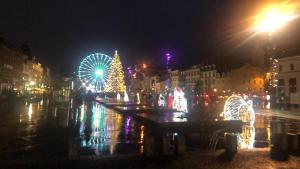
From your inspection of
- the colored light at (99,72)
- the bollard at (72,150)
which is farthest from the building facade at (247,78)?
the bollard at (72,150)

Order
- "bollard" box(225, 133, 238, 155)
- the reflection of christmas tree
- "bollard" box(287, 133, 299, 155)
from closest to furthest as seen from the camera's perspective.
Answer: "bollard" box(225, 133, 238, 155), "bollard" box(287, 133, 299, 155), the reflection of christmas tree

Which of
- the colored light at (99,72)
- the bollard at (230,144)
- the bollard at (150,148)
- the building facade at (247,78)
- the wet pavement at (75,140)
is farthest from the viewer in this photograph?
the building facade at (247,78)

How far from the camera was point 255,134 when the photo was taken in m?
22.2

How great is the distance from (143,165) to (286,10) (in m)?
15.4

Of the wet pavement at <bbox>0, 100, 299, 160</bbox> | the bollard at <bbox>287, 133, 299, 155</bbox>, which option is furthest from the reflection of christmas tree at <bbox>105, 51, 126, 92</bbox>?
the bollard at <bbox>287, 133, 299, 155</bbox>

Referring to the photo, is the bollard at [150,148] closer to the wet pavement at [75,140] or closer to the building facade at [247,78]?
the wet pavement at [75,140]

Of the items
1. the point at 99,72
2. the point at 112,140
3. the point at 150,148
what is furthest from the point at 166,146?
the point at 99,72

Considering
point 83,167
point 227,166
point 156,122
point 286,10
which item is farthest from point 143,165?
point 286,10

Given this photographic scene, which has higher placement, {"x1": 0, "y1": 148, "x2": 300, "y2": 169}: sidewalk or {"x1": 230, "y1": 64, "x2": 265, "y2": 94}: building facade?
{"x1": 230, "y1": 64, "x2": 265, "y2": 94}: building facade

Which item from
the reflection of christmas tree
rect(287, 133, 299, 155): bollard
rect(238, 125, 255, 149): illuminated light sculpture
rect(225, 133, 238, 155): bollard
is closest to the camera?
rect(225, 133, 238, 155): bollard

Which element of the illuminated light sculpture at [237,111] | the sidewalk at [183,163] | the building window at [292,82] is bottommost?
the sidewalk at [183,163]

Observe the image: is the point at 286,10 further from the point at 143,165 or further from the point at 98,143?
the point at 143,165

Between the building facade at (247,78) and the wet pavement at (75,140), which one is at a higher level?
the building facade at (247,78)

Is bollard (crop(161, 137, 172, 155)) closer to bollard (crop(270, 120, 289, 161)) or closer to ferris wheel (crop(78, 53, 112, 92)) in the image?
bollard (crop(270, 120, 289, 161))
